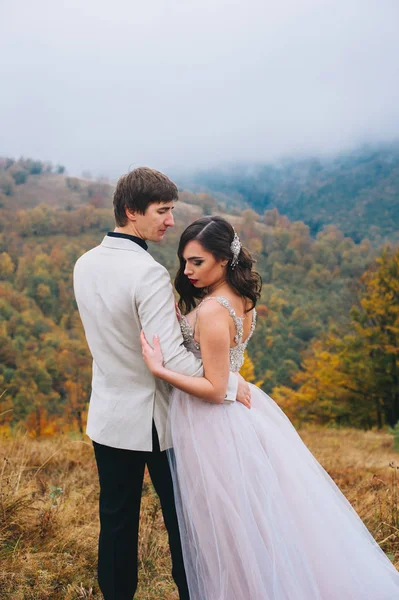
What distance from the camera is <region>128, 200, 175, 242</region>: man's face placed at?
2.19 metres

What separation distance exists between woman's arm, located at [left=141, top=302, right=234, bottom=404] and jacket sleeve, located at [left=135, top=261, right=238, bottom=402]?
5 centimetres

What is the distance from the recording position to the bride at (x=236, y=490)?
2.27m

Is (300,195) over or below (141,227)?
below

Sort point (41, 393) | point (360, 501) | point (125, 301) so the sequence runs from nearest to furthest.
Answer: point (125, 301) → point (360, 501) → point (41, 393)

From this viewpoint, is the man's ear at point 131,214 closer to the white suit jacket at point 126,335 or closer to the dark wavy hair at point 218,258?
the white suit jacket at point 126,335

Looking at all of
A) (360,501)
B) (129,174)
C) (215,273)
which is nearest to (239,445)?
(215,273)

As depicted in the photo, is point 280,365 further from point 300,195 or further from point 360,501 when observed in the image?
point 300,195

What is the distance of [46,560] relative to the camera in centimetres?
296

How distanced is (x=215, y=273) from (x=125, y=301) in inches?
18.7

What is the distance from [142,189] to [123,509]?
51.4 inches

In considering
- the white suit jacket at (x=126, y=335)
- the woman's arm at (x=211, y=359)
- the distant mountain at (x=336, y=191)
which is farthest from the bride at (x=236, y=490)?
the distant mountain at (x=336, y=191)

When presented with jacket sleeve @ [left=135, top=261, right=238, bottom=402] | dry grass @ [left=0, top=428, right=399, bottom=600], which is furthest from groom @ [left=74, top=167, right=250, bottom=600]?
dry grass @ [left=0, top=428, right=399, bottom=600]

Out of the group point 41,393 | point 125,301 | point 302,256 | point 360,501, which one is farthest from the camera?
point 302,256

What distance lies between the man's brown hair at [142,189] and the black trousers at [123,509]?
91 cm
